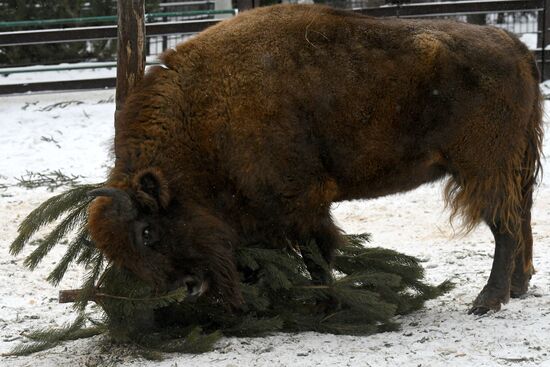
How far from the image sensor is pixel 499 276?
6.18 metres

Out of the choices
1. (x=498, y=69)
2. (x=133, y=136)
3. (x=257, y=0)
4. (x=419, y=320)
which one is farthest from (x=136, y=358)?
(x=257, y=0)

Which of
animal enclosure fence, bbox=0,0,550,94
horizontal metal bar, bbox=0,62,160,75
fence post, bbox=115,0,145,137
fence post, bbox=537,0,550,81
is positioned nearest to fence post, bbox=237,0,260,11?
animal enclosure fence, bbox=0,0,550,94

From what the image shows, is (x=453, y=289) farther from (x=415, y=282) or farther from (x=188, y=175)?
(x=188, y=175)

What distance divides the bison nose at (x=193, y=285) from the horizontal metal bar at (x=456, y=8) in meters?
10.5

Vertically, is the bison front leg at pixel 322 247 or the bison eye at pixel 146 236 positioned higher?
the bison eye at pixel 146 236

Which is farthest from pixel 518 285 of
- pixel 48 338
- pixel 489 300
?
pixel 48 338

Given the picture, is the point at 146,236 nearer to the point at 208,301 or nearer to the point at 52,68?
the point at 208,301

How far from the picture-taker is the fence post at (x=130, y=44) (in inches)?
235

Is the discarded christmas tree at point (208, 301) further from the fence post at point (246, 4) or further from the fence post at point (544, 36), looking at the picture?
the fence post at point (246, 4)

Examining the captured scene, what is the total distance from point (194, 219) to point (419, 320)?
1768 mm

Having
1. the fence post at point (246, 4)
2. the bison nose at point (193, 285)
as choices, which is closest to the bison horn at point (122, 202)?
the bison nose at point (193, 285)

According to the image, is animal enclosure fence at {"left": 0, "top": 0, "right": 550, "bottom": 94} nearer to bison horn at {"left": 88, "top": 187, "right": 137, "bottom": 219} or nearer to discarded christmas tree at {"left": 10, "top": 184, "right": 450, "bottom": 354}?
discarded christmas tree at {"left": 10, "top": 184, "right": 450, "bottom": 354}

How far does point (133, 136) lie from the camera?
18.6 ft

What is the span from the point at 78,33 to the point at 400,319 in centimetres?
1117
